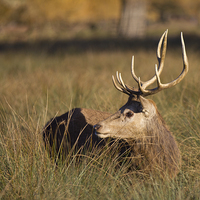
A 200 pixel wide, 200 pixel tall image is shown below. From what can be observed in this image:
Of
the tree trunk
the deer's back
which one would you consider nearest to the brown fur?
the deer's back

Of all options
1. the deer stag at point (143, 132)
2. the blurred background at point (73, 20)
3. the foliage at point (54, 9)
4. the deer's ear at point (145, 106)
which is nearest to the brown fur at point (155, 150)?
the deer stag at point (143, 132)

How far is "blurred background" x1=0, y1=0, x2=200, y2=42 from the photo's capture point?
1485 centimetres

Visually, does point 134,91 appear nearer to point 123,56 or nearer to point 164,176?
point 164,176

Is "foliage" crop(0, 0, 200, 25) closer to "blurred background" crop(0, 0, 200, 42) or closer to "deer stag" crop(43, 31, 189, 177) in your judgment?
"blurred background" crop(0, 0, 200, 42)

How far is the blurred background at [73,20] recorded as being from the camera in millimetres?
14853

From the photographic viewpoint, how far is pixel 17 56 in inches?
453

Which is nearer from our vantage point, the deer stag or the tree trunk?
the deer stag

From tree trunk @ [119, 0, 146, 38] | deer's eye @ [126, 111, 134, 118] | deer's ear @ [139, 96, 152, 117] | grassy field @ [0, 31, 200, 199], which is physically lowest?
grassy field @ [0, 31, 200, 199]

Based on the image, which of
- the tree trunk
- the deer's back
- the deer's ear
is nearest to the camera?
the deer's ear

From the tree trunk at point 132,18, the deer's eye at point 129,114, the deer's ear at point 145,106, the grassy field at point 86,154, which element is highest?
the tree trunk at point 132,18

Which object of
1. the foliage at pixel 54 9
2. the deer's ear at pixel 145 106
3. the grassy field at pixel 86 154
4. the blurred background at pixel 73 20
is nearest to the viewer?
the grassy field at pixel 86 154

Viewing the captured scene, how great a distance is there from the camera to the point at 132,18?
14648mm

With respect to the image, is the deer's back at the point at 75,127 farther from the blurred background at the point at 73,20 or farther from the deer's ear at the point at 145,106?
the blurred background at the point at 73,20

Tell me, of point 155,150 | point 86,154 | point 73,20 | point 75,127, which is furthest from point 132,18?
point 73,20
